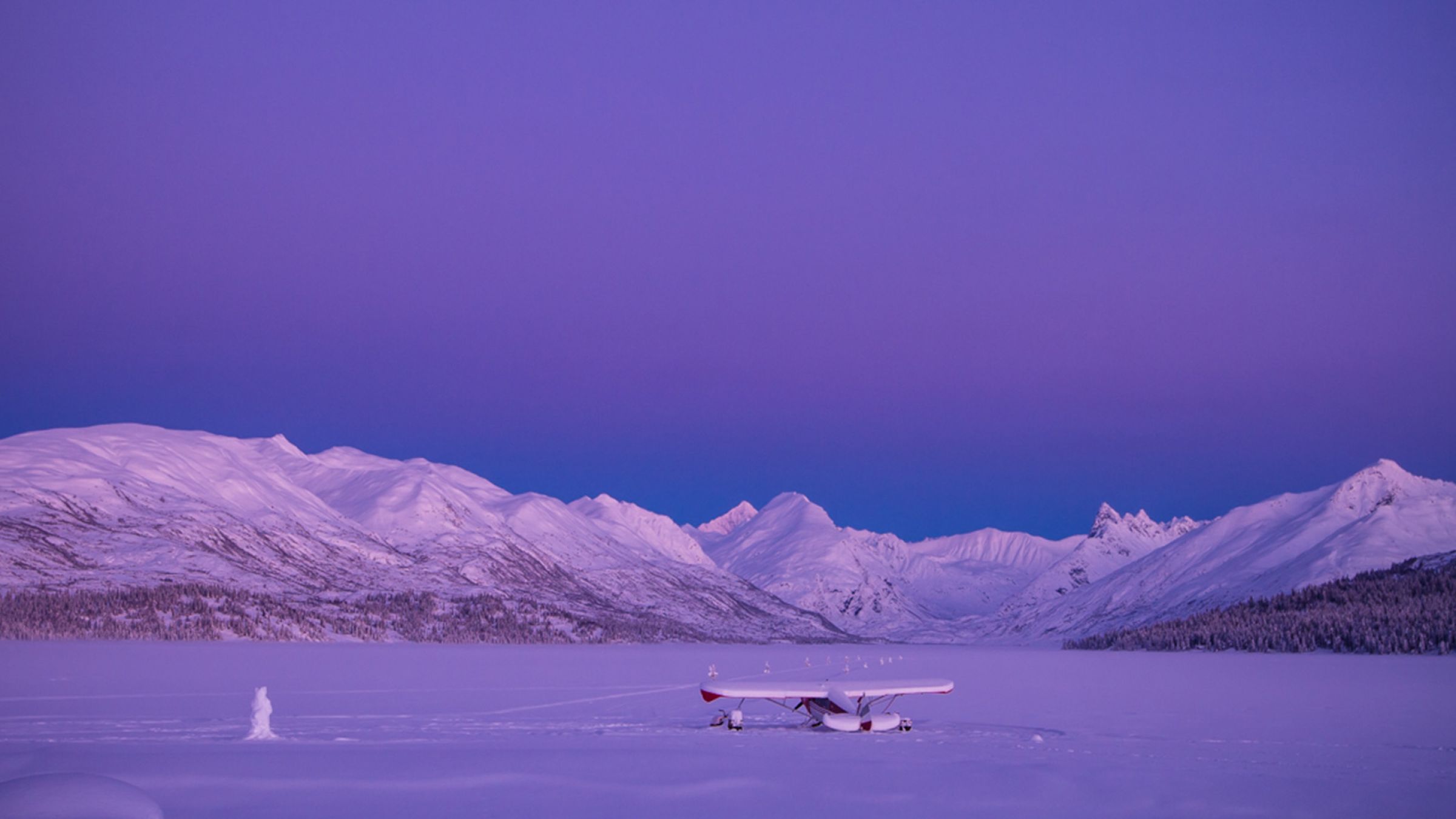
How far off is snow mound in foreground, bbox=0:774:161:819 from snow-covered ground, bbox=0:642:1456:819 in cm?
901

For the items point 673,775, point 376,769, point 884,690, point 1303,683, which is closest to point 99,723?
point 376,769

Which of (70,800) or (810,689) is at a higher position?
(70,800)

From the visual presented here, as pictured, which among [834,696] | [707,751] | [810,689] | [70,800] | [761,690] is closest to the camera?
[70,800]

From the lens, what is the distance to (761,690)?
207 feet

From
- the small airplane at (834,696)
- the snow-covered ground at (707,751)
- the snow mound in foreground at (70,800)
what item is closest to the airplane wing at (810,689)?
the small airplane at (834,696)

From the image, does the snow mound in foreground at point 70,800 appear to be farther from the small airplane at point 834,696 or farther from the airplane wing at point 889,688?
the airplane wing at point 889,688

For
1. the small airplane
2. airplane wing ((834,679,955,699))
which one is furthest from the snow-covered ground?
airplane wing ((834,679,955,699))

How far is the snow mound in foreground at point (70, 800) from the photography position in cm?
2150

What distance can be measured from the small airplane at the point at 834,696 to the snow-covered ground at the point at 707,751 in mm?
1520

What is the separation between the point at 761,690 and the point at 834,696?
12.9 ft

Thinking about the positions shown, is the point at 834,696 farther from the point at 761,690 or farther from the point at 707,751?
the point at 707,751

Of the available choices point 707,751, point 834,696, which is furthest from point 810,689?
point 707,751

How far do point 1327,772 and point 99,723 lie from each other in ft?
175

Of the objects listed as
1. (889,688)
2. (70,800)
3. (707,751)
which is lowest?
(707,751)
